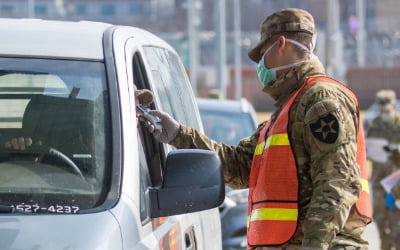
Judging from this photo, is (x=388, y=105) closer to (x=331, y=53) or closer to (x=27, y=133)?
(x=27, y=133)

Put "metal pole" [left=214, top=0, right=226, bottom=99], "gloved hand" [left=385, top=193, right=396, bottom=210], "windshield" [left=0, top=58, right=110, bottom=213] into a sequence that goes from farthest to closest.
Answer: "metal pole" [left=214, top=0, right=226, bottom=99] → "gloved hand" [left=385, top=193, right=396, bottom=210] → "windshield" [left=0, top=58, right=110, bottom=213]

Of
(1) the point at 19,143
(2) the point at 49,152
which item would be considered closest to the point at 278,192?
(2) the point at 49,152

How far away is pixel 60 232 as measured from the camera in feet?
10.5

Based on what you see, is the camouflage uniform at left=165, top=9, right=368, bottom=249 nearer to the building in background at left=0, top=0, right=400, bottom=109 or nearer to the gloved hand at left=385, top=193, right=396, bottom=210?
the gloved hand at left=385, top=193, right=396, bottom=210

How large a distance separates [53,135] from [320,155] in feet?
3.38

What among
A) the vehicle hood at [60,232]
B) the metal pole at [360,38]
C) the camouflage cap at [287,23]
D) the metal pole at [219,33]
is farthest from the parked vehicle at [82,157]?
the metal pole at [360,38]

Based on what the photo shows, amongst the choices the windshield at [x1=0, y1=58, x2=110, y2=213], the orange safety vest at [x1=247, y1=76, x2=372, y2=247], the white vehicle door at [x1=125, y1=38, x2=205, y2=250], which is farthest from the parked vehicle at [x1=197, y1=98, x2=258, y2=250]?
the windshield at [x1=0, y1=58, x2=110, y2=213]

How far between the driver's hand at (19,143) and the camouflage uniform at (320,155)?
1.05m

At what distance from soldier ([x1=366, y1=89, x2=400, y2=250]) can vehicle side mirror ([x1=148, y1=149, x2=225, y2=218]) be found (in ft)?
25.8

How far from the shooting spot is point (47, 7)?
97250mm

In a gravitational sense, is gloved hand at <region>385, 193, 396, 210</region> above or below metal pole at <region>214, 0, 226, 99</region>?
above

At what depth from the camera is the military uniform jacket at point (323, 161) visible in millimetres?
3863

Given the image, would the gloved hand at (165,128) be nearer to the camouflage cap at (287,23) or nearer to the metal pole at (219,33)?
the camouflage cap at (287,23)

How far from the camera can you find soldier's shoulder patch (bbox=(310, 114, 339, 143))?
3.98m
